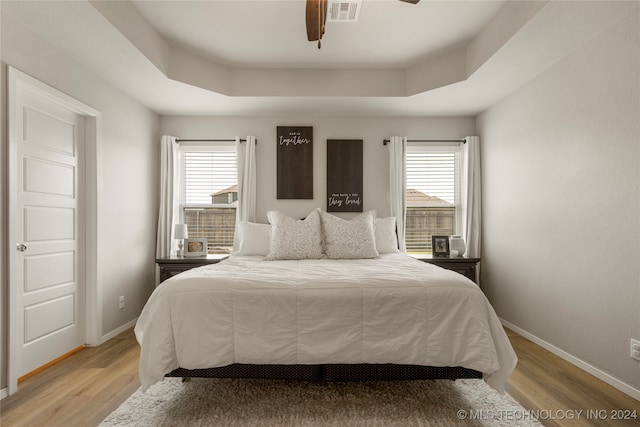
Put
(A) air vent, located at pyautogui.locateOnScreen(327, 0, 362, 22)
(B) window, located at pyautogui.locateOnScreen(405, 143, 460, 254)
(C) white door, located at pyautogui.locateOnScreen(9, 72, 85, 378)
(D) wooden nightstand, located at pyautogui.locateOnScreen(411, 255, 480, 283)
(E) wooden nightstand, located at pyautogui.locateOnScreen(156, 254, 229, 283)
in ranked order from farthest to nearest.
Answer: (B) window, located at pyautogui.locateOnScreen(405, 143, 460, 254)
(D) wooden nightstand, located at pyautogui.locateOnScreen(411, 255, 480, 283)
(E) wooden nightstand, located at pyautogui.locateOnScreen(156, 254, 229, 283)
(A) air vent, located at pyautogui.locateOnScreen(327, 0, 362, 22)
(C) white door, located at pyautogui.locateOnScreen(9, 72, 85, 378)

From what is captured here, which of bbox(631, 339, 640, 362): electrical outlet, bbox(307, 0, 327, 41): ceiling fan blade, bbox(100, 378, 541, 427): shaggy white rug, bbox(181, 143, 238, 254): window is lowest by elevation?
bbox(100, 378, 541, 427): shaggy white rug

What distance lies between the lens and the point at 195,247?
4.09 m

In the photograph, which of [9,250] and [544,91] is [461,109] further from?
[9,250]

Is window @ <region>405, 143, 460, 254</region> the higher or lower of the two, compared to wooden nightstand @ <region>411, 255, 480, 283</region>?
higher

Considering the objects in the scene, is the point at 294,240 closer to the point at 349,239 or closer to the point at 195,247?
the point at 349,239

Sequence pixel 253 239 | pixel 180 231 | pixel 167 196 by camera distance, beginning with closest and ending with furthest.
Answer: pixel 253 239 → pixel 180 231 → pixel 167 196

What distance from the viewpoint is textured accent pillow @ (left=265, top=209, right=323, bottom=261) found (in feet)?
11.0

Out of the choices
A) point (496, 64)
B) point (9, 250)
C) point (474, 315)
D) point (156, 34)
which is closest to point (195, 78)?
point (156, 34)

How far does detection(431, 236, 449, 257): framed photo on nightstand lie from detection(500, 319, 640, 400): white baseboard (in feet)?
3.43

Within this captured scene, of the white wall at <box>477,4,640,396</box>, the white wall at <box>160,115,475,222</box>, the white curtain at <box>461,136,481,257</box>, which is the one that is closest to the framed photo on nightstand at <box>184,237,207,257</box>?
the white wall at <box>160,115,475,222</box>

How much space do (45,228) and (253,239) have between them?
1.72 metres

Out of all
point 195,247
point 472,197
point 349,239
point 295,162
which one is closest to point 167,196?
point 195,247

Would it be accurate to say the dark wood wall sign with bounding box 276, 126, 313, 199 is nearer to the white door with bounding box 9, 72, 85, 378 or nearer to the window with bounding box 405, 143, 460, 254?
the window with bounding box 405, 143, 460, 254

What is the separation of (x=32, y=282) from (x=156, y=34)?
84.0 inches
